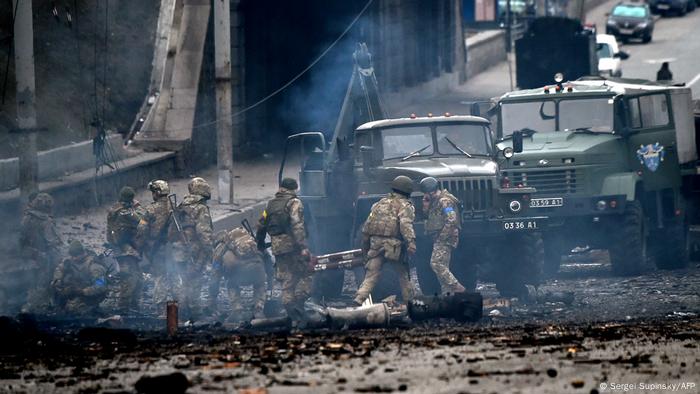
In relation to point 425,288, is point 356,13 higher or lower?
higher

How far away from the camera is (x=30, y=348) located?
1309 cm

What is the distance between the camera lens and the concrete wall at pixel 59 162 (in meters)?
20.8

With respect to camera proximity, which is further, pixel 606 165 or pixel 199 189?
pixel 606 165

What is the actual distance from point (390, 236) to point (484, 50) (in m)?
36.0

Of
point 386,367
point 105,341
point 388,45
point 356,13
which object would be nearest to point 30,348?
point 105,341

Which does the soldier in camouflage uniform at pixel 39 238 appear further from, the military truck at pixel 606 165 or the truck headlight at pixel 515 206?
the military truck at pixel 606 165

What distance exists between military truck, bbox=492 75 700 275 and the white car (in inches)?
720

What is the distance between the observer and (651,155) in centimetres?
1961

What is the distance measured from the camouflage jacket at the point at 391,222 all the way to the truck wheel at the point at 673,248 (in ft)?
18.2

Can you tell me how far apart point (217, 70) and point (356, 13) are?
12893mm

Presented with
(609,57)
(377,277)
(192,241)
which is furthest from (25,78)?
(609,57)

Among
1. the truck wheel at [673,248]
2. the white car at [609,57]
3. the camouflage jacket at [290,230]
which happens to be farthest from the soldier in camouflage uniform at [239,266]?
the white car at [609,57]

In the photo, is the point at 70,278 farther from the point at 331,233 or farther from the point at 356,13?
the point at 356,13

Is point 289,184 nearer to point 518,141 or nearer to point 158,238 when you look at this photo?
point 158,238
